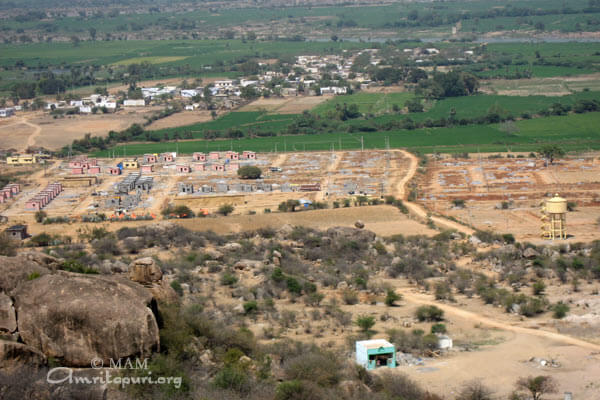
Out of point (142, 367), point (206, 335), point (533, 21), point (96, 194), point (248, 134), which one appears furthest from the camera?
point (533, 21)

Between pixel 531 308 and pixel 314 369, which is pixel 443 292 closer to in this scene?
pixel 531 308

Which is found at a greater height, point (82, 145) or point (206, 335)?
point (206, 335)

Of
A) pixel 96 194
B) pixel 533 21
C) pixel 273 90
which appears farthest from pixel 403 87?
pixel 533 21

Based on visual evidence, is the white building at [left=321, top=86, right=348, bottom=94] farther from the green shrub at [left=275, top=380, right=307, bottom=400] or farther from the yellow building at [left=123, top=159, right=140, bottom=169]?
the green shrub at [left=275, top=380, right=307, bottom=400]

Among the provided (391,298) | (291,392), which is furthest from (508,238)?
(291,392)

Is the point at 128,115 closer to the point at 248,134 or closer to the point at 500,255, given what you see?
the point at 248,134
